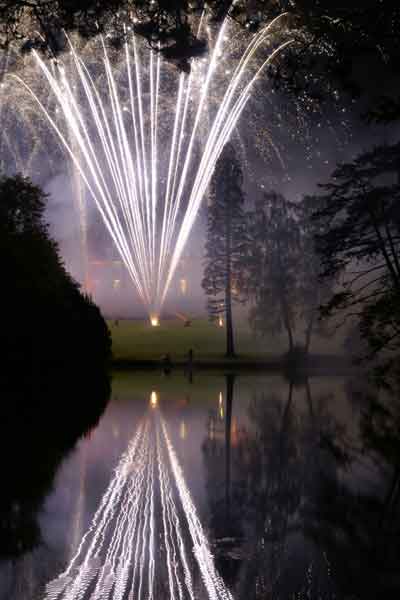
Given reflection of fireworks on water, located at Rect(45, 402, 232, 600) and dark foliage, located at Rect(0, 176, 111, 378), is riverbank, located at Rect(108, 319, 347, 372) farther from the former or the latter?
reflection of fireworks on water, located at Rect(45, 402, 232, 600)

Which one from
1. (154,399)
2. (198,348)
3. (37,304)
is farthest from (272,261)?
(154,399)

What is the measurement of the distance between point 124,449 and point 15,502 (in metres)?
4.60

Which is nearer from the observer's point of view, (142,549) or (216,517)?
(142,549)

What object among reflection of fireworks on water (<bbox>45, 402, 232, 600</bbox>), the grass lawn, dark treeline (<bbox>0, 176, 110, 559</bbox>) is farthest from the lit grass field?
reflection of fireworks on water (<bbox>45, 402, 232, 600</bbox>)

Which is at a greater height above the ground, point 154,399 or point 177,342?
point 177,342

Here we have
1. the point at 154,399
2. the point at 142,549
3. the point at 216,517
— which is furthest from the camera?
the point at 154,399

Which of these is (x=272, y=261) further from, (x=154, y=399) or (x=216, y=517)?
(x=216, y=517)

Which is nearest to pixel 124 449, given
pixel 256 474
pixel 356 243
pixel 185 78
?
pixel 256 474

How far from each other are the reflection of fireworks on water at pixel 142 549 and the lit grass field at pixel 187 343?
141ft

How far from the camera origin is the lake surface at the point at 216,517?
536 cm

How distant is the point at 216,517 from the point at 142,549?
1.44 metres

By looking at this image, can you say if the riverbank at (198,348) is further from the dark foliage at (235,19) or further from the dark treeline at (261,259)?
the dark foliage at (235,19)

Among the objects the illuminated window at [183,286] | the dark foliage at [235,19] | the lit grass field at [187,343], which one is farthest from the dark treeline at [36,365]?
the illuminated window at [183,286]

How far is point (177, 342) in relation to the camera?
60750 mm
